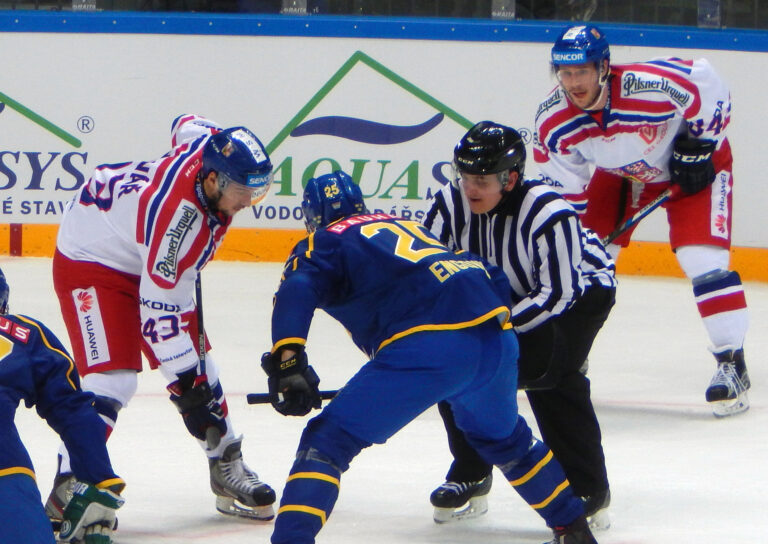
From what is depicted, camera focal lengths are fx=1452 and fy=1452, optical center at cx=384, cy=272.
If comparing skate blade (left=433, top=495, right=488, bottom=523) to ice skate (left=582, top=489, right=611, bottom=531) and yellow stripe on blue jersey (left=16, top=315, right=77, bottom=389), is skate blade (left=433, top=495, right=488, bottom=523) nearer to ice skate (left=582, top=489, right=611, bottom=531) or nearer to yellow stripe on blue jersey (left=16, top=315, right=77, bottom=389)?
ice skate (left=582, top=489, right=611, bottom=531)

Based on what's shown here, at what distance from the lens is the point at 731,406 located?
4.69 meters

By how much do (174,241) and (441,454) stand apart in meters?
1.23

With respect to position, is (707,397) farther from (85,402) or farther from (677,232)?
(85,402)

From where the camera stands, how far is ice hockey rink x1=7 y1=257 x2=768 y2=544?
357 cm

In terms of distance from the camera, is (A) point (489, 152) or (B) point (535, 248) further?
(B) point (535, 248)

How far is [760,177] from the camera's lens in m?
6.73

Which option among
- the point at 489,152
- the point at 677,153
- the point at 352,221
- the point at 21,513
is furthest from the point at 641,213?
the point at 21,513

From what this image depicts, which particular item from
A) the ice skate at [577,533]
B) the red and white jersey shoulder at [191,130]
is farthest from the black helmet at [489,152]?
the red and white jersey shoulder at [191,130]

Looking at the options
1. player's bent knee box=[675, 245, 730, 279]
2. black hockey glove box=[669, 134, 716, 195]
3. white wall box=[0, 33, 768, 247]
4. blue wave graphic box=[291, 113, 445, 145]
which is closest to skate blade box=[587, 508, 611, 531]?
player's bent knee box=[675, 245, 730, 279]

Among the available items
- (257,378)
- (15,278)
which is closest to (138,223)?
Answer: (257,378)

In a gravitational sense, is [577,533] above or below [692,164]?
below

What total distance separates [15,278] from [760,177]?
348 centimetres

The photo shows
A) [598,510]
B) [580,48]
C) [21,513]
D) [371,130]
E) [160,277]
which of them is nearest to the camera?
[21,513]

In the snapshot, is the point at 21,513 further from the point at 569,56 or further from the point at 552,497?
the point at 569,56
